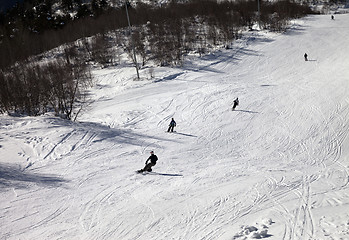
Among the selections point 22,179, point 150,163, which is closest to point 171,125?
point 150,163

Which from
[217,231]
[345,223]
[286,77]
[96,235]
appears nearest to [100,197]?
[96,235]

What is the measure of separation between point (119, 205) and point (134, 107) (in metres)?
16.4

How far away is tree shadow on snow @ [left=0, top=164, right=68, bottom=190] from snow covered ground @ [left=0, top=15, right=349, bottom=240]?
44 millimetres

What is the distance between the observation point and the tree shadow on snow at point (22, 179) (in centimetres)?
1213

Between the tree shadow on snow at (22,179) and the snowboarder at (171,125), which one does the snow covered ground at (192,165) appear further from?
the snowboarder at (171,125)

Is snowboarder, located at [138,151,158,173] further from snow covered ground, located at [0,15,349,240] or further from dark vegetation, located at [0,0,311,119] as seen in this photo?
dark vegetation, located at [0,0,311,119]

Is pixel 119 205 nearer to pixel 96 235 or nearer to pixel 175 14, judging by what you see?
pixel 96 235

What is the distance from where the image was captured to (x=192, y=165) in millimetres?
14414

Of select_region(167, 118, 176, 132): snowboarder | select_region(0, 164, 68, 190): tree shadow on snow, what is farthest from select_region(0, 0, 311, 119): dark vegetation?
select_region(0, 164, 68, 190): tree shadow on snow

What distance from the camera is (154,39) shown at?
50969 millimetres

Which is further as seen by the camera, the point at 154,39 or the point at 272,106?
the point at 154,39

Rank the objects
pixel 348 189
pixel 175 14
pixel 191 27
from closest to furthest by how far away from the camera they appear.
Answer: pixel 348 189 → pixel 191 27 → pixel 175 14

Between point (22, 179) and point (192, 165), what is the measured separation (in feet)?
26.1

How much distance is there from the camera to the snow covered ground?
9203mm
